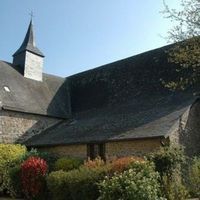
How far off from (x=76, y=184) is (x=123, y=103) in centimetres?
918

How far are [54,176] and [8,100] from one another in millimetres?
8502

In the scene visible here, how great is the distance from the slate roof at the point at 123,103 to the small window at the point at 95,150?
49 centimetres

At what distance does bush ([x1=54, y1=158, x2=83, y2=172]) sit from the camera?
15566 millimetres

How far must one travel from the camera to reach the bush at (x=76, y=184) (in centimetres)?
1115

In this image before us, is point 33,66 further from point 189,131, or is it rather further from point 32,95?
point 189,131

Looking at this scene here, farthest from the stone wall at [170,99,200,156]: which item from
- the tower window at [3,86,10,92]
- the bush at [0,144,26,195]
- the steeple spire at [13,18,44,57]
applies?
the steeple spire at [13,18,44,57]

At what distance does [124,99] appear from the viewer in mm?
20391

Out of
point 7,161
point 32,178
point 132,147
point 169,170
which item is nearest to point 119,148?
point 132,147

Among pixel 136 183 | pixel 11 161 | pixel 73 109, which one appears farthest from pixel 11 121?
pixel 136 183

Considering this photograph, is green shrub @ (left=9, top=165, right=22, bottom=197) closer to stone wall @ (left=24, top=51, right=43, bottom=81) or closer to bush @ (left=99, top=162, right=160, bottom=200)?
bush @ (left=99, top=162, right=160, bottom=200)

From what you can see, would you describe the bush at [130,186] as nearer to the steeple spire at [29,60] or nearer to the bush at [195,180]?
the bush at [195,180]

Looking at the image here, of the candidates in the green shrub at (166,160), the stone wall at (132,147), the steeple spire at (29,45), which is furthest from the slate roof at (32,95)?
the green shrub at (166,160)

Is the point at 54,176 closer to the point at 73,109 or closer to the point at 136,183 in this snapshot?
the point at 136,183

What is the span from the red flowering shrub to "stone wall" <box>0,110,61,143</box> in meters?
5.71
